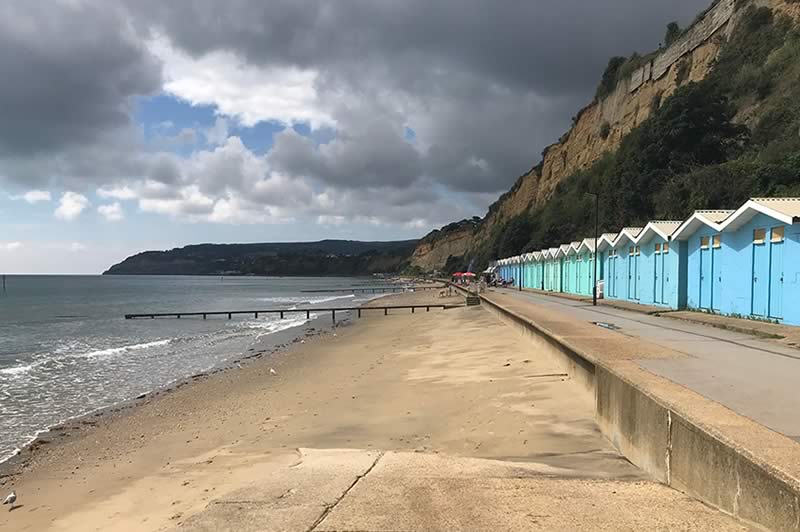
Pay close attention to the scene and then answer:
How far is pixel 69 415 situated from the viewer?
537 inches

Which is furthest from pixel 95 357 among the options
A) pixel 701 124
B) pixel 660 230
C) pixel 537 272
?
pixel 701 124

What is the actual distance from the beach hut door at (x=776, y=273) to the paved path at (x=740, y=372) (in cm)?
252

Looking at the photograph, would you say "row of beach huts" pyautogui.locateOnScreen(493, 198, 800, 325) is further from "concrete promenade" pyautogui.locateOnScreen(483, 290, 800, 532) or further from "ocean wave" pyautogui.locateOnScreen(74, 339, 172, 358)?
"ocean wave" pyautogui.locateOnScreen(74, 339, 172, 358)

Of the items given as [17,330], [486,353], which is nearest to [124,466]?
[486,353]

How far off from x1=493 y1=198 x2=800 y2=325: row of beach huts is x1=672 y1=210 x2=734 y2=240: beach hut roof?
0.10 ft

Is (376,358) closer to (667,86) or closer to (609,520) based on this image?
(609,520)

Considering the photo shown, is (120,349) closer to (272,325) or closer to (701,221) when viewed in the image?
(272,325)

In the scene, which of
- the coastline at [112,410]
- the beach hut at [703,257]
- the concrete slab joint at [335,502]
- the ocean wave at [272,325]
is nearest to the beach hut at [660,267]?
the beach hut at [703,257]

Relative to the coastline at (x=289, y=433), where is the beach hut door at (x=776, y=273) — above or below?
above

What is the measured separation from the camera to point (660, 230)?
23312 mm

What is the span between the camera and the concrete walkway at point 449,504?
12.0ft

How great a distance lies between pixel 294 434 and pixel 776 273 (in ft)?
43.9

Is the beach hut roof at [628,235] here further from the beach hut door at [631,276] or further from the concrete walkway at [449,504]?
the concrete walkway at [449,504]

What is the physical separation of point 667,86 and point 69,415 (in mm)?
55831
